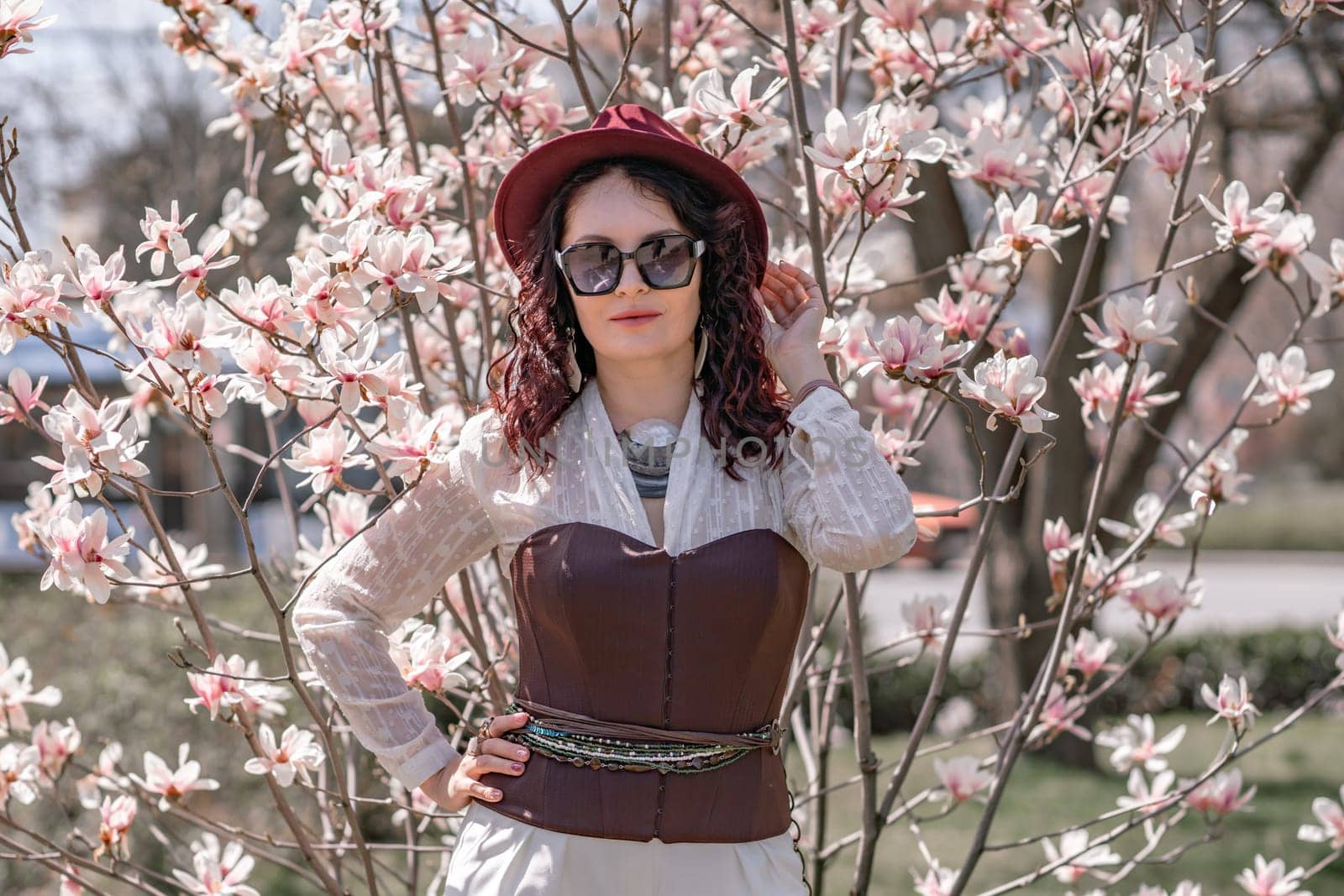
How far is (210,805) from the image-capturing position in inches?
189

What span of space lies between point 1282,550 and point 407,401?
19610mm

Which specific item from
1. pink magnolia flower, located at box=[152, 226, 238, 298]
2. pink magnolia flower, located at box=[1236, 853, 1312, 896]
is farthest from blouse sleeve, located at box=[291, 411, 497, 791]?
pink magnolia flower, located at box=[1236, 853, 1312, 896]

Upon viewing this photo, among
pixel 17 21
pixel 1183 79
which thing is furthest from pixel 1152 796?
pixel 17 21

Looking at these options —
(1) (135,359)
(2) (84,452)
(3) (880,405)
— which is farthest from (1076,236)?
(2) (84,452)

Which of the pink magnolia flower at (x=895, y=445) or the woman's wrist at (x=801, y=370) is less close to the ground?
the woman's wrist at (x=801, y=370)

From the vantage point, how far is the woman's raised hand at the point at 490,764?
5.68 ft

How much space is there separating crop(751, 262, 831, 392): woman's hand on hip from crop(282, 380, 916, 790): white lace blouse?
→ 0.07 m

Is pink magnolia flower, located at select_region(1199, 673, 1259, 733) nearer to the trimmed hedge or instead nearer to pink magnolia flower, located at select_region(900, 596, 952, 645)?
pink magnolia flower, located at select_region(900, 596, 952, 645)

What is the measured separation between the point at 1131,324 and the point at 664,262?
735 mm

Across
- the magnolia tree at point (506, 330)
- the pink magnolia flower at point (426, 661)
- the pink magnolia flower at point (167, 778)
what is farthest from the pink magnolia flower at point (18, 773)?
the pink magnolia flower at point (426, 661)

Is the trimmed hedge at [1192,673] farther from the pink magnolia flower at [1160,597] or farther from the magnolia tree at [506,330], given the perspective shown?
the pink magnolia flower at [1160,597]

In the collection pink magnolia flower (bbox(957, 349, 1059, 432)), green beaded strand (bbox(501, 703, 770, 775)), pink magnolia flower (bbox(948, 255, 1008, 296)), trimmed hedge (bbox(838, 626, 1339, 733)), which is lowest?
trimmed hedge (bbox(838, 626, 1339, 733))

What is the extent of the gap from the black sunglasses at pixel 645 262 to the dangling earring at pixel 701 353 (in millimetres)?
123

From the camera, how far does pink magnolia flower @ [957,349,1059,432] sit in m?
1.72
